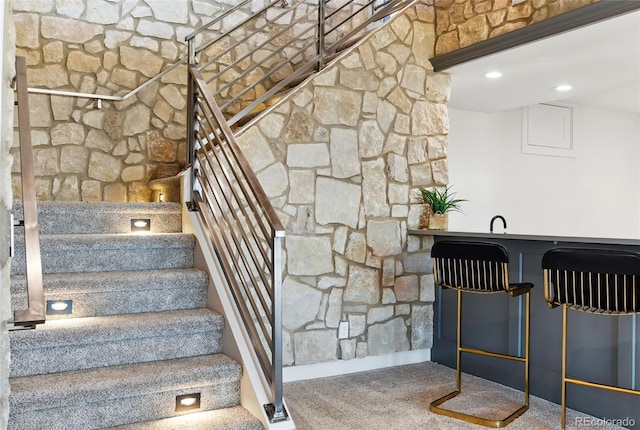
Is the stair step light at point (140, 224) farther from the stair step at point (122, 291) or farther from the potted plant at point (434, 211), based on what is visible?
the potted plant at point (434, 211)

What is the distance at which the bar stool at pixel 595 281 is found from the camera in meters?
2.55

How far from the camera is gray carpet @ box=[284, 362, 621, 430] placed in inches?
118

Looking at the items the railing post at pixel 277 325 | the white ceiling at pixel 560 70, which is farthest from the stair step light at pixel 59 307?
the white ceiling at pixel 560 70

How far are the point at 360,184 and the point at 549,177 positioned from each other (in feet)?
10.1

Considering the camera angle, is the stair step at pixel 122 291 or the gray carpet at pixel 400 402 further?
the gray carpet at pixel 400 402

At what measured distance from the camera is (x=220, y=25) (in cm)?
478

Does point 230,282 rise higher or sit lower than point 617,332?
higher

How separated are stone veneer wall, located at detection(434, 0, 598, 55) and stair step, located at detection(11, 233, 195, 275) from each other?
2555mm

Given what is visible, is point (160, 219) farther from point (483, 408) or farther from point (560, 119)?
point (560, 119)

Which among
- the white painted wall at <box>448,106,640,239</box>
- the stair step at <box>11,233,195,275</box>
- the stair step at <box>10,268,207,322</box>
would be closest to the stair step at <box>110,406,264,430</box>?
the stair step at <box>10,268,207,322</box>

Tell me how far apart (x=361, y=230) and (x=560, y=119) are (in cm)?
343

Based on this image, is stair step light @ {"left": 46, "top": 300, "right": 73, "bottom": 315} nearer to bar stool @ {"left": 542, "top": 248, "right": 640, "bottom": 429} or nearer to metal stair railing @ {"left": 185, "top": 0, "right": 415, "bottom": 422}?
metal stair railing @ {"left": 185, "top": 0, "right": 415, "bottom": 422}

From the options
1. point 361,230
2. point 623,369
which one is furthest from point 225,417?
point 623,369

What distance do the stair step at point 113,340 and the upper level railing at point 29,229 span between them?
0.49m
